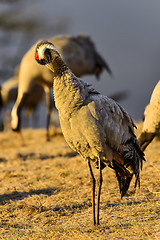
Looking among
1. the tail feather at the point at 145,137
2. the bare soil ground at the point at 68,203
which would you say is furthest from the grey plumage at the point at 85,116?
the tail feather at the point at 145,137

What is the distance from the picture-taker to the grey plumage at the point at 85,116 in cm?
310

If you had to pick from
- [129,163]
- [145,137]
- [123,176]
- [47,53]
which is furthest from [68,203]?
[47,53]

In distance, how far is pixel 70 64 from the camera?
8500mm

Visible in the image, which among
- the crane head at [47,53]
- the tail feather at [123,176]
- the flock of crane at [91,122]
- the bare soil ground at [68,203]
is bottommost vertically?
the bare soil ground at [68,203]

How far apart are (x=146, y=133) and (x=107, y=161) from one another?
64.0 inches

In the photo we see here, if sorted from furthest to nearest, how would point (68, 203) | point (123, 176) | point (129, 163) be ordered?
point (68, 203) → point (123, 176) → point (129, 163)

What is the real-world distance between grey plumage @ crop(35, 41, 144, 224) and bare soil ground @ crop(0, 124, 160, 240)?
0.29 m

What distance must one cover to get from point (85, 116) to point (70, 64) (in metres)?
5.61

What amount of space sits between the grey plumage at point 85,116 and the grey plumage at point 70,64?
17.5 feet

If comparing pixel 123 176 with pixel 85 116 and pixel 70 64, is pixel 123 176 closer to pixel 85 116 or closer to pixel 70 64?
pixel 85 116

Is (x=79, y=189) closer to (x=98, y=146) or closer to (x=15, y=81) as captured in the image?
(x=98, y=146)

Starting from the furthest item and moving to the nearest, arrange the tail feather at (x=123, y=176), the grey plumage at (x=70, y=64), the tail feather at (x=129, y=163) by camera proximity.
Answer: the grey plumage at (x=70, y=64)
the tail feather at (x=123, y=176)
the tail feather at (x=129, y=163)

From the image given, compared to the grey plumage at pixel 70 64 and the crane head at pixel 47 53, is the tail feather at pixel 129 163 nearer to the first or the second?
the crane head at pixel 47 53

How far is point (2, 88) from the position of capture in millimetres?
14180
